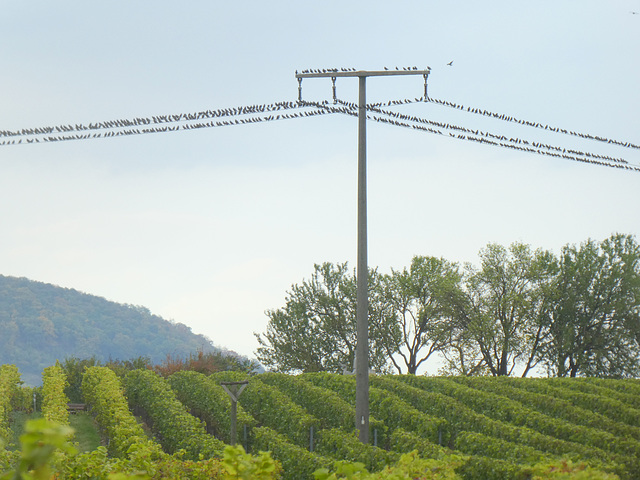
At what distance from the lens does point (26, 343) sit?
137250mm

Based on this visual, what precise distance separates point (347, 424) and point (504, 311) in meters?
25.8

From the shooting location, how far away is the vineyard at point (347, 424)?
42.2 ft

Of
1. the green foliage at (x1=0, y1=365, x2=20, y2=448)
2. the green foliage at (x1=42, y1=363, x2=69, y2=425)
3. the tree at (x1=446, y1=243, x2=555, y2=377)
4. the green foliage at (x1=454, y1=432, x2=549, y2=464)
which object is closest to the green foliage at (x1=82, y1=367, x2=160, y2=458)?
the green foliage at (x1=42, y1=363, x2=69, y2=425)

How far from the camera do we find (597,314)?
1686 inches

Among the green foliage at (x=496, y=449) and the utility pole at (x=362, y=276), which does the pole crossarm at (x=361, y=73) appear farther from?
the green foliage at (x=496, y=449)

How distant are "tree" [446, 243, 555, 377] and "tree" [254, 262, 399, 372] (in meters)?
5.52

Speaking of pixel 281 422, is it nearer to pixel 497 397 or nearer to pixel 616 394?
pixel 497 397

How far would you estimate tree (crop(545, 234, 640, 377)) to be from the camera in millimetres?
41750

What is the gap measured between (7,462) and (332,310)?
126ft

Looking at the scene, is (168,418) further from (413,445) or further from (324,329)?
(324,329)

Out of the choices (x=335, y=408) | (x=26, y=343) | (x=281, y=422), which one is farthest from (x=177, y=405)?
(x=26, y=343)

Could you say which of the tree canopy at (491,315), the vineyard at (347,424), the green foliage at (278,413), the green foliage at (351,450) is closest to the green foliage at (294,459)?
the vineyard at (347,424)

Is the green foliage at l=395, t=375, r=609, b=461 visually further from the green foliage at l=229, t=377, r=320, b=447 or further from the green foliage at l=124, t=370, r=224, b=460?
the green foliage at l=124, t=370, r=224, b=460

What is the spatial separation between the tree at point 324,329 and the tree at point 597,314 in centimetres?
1122
